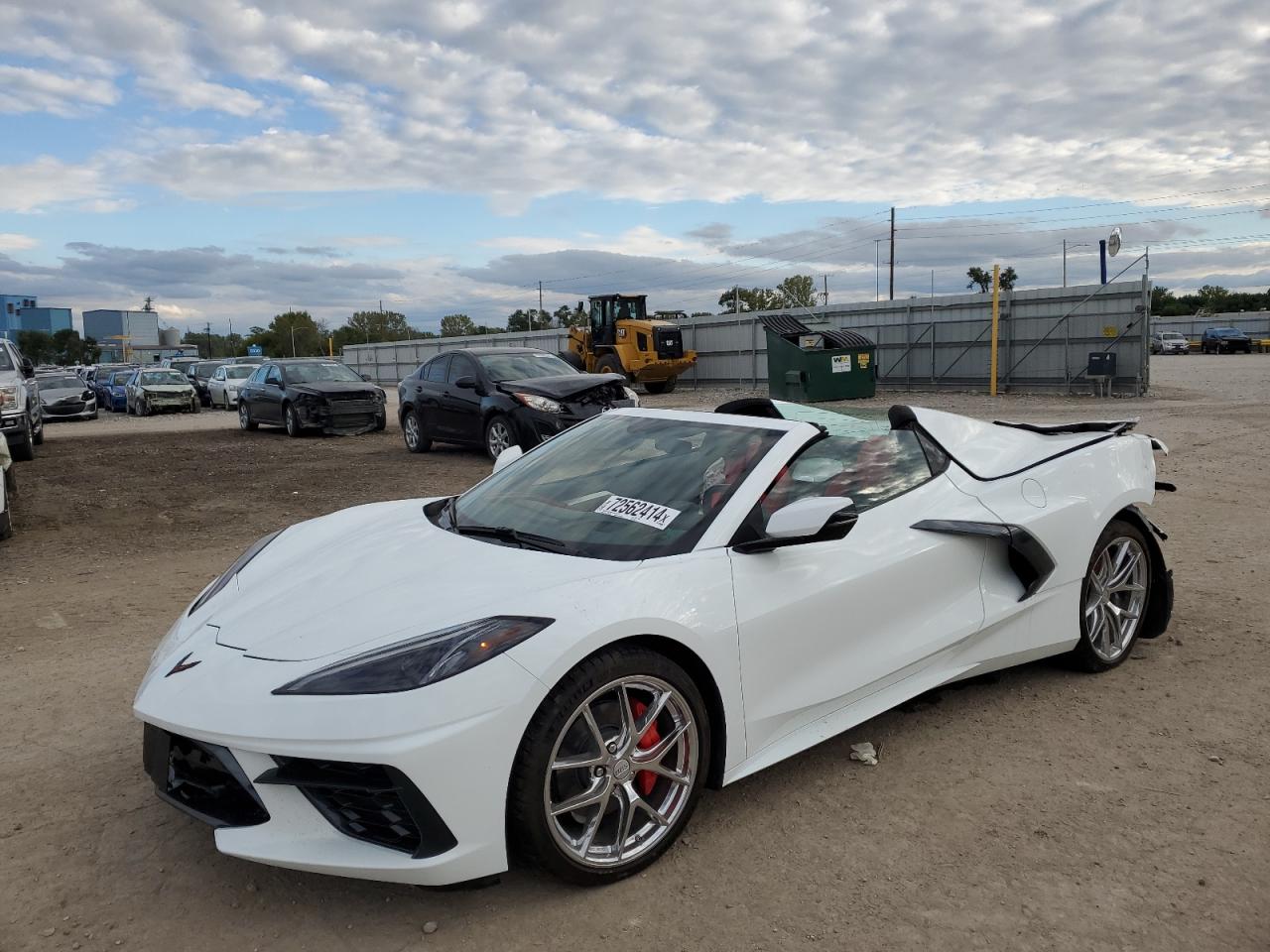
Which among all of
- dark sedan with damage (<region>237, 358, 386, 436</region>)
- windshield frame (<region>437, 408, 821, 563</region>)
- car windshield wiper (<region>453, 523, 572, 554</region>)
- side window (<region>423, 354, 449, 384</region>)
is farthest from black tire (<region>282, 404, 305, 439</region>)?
car windshield wiper (<region>453, 523, 572, 554</region>)

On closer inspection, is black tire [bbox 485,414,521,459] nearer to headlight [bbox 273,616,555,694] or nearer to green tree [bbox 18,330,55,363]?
headlight [bbox 273,616,555,694]

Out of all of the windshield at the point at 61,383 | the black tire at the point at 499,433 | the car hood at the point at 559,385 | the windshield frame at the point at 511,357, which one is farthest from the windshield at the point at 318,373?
the windshield at the point at 61,383

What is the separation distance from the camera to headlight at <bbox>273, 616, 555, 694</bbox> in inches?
100

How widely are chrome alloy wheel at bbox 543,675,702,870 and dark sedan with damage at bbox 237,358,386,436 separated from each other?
1611 centimetres

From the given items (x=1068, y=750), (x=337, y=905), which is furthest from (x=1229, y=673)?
(x=337, y=905)

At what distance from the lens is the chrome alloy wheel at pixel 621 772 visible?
9.02 feet

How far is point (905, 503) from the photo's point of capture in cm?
374

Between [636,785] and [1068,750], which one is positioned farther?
[1068,750]

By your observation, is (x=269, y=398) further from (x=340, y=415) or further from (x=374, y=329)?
(x=374, y=329)

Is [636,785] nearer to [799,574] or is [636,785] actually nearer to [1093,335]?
[799,574]

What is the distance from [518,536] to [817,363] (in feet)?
70.0

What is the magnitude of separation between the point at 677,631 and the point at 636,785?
0.49 m

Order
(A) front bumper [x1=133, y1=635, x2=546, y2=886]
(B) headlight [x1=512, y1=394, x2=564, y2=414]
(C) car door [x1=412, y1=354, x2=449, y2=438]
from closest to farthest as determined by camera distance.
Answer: (A) front bumper [x1=133, y1=635, x2=546, y2=886]
(B) headlight [x1=512, y1=394, x2=564, y2=414]
(C) car door [x1=412, y1=354, x2=449, y2=438]

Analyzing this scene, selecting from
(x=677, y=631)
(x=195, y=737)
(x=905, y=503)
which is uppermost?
(x=905, y=503)
